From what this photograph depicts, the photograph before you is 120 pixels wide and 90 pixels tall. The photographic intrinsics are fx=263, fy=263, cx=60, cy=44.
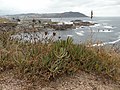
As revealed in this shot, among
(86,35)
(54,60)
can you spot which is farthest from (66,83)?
(86,35)

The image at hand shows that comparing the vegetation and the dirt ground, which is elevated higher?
the vegetation

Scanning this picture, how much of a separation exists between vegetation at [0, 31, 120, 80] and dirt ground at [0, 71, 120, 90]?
0.41 feet

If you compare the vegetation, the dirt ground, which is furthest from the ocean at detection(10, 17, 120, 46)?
the dirt ground

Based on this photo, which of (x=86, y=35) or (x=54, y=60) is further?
(x=86, y=35)

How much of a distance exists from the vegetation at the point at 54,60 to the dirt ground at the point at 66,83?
0.41 ft

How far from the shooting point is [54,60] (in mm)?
5164

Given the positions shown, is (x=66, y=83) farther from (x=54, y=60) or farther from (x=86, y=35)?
(x=86, y=35)

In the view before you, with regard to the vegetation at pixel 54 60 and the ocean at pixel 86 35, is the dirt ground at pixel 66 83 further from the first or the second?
the ocean at pixel 86 35

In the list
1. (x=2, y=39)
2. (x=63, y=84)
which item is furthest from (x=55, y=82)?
(x=2, y=39)

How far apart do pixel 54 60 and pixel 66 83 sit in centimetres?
51

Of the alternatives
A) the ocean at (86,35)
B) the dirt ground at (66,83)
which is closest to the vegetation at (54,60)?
the dirt ground at (66,83)

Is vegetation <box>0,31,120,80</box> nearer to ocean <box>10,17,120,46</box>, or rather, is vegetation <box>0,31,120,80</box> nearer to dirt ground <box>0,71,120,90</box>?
dirt ground <box>0,71,120,90</box>

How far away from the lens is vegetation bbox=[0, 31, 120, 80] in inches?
199

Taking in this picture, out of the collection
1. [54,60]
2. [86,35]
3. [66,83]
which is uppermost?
[54,60]
